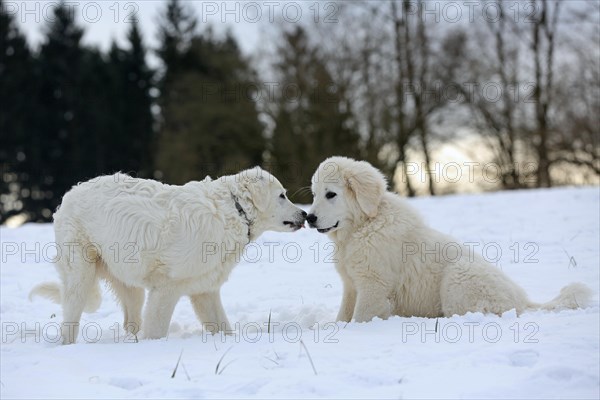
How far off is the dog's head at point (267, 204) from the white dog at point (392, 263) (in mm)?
345

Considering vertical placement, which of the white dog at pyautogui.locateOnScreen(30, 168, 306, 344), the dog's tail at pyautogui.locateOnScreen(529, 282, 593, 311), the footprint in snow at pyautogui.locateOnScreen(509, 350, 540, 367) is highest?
the white dog at pyautogui.locateOnScreen(30, 168, 306, 344)

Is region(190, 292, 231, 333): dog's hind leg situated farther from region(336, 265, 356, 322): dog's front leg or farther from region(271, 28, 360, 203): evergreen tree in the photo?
region(271, 28, 360, 203): evergreen tree

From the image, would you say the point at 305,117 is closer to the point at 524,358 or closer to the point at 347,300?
the point at 347,300

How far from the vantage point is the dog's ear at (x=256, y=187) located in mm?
6578

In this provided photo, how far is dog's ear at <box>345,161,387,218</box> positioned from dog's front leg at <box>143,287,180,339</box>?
210 centimetres

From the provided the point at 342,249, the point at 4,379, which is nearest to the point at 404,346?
the point at 342,249

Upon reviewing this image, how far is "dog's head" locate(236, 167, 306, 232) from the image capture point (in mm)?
6594

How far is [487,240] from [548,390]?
277 inches

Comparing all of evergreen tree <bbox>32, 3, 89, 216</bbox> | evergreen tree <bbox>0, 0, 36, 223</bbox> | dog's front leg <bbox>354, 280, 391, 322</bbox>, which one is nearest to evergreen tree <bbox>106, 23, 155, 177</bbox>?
evergreen tree <bbox>32, 3, 89, 216</bbox>

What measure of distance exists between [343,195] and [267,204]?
0.82 metres

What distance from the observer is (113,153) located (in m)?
34.6

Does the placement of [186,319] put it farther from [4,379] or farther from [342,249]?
[4,379]

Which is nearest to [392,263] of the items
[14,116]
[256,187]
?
[256,187]

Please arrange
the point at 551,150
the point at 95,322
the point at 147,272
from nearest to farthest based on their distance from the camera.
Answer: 1. the point at 147,272
2. the point at 95,322
3. the point at 551,150
